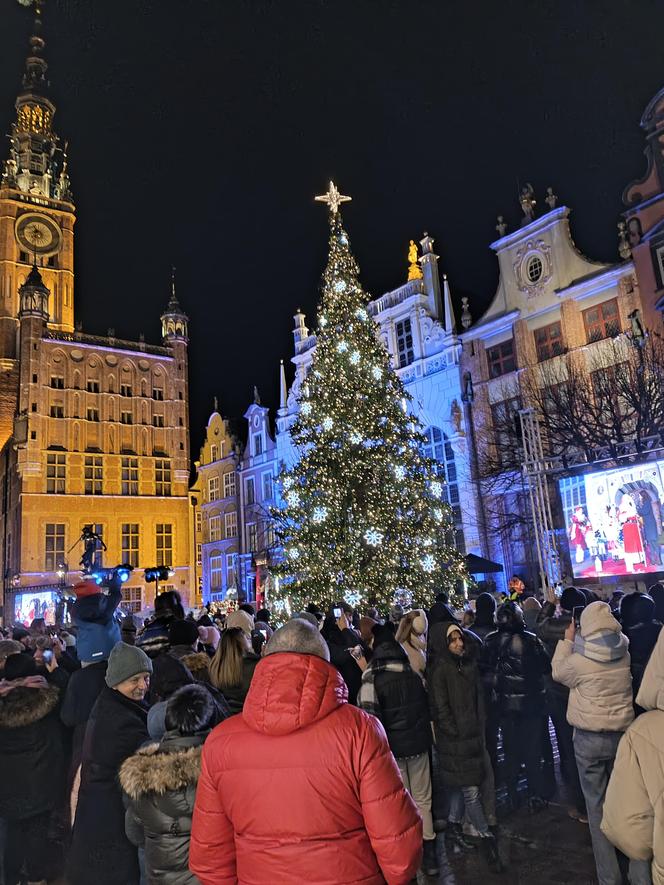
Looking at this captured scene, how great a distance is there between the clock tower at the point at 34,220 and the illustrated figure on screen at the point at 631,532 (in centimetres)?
4816

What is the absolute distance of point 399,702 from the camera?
501cm

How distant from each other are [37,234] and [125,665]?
2378 inches

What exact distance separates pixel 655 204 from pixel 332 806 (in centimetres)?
2331

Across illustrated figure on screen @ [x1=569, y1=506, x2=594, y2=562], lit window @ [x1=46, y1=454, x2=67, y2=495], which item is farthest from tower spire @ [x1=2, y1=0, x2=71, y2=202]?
illustrated figure on screen @ [x1=569, y1=506, x2=594, y2=562]

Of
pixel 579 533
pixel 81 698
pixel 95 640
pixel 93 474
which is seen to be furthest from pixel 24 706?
pixel 93 474

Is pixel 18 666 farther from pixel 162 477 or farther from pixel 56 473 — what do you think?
pixel 162 477

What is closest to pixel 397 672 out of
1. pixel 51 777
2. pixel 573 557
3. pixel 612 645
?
pixel 612 645

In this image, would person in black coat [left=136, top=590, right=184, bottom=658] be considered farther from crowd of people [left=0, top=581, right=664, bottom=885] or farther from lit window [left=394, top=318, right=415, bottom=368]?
lit window [left=394, top=318, right=415, bottom=368]

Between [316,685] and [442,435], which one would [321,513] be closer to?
[442,435]

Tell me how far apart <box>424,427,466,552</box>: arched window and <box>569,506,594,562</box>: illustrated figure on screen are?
8.95 metres

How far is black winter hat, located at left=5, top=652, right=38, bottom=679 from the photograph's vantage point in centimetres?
509

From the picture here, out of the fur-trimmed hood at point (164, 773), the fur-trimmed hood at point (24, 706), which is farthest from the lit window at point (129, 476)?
the fur-trimmed hood at point (164, 773)

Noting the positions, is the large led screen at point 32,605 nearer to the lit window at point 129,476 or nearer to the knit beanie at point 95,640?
the lit window at point 129,476

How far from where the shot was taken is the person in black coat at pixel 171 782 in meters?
3.12
